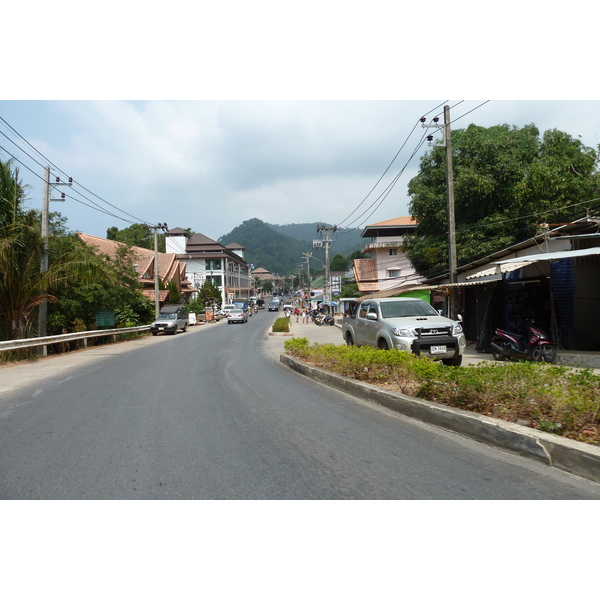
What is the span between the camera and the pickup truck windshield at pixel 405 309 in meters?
11.9

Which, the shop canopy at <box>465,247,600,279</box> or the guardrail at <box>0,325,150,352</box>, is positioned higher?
the shop canopy at <box>465,247,600,279</box>

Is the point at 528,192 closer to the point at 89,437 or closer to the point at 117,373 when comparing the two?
the point at 117,373

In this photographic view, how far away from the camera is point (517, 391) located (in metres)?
5.49

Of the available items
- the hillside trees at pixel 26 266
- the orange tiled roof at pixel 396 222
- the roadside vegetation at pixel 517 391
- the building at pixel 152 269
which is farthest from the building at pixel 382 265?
the roadside vegetation at pixel 517 391

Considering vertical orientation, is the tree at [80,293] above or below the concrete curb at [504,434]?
above

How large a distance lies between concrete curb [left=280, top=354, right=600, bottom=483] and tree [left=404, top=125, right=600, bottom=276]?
54.2 feet

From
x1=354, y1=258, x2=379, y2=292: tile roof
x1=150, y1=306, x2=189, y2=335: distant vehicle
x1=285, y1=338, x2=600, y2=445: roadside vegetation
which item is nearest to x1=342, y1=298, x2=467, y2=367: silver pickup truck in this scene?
x1=285, y1=338, x2=600, y2=445: roadside vegetation

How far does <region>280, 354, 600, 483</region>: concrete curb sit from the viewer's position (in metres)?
4.16

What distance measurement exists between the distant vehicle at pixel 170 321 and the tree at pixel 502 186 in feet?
57.7

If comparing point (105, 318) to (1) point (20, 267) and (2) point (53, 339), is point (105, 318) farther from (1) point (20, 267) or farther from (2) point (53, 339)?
(1) point (20, 267)

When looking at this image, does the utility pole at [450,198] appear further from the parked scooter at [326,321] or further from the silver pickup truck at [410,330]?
the parked scooter at [326,321]

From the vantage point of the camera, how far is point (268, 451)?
502 cm

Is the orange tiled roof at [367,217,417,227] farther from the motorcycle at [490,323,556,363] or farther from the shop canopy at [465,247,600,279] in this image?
the motorcycle at [490,323,556,363]

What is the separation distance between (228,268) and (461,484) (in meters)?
86.0
